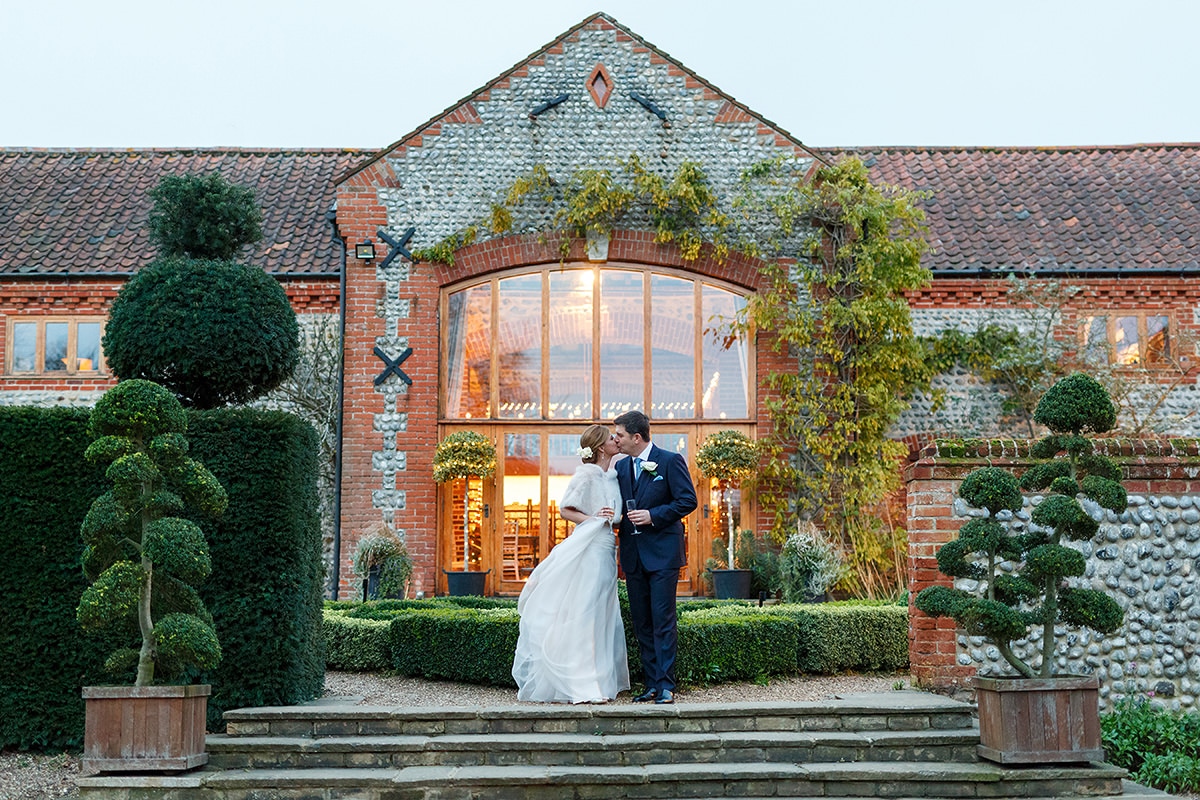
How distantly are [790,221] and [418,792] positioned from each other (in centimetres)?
1115

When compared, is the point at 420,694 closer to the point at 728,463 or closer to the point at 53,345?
the point at 728,463

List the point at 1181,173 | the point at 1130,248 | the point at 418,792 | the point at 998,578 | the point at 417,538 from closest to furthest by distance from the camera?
the point at 418,792, the point at 998,578, the point at 417,538, the point at 1130,248, the point at 1181,173

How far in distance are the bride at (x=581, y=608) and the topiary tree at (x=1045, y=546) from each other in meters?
2.28

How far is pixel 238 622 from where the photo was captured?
751cm

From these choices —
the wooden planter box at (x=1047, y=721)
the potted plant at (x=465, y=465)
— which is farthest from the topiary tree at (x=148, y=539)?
the potted plant at (x=465, y=465)

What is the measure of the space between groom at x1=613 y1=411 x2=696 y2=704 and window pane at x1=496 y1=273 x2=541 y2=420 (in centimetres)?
781

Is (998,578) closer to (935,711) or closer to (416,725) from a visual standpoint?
(935,711)

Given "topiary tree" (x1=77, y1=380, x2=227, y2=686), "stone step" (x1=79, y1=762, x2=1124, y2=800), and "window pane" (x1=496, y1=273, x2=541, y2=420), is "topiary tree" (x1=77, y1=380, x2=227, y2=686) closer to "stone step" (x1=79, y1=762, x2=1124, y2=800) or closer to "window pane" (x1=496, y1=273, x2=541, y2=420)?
"stone step" (x1=79, y1=762, x2=1124, y2=800)

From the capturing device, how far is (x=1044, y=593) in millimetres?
6930

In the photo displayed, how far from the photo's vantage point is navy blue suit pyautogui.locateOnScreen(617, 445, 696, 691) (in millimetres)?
7719

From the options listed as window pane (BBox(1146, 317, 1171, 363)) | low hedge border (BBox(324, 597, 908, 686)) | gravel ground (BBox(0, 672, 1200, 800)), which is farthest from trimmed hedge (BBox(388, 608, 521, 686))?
window pane (BBox(1146, 317, 1171, 363))

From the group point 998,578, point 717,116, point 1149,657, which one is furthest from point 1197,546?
point 717,116

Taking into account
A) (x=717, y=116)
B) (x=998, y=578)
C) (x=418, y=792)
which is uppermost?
(x=717, y=116)

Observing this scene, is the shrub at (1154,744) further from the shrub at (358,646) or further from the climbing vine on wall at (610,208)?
the climbing vine on wall at (610,208)
